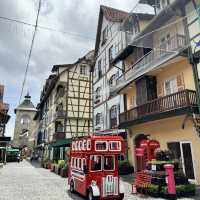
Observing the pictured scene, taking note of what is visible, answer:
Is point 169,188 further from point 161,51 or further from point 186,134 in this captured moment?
point 161,51

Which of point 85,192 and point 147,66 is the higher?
point 147,66

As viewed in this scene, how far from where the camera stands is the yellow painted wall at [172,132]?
11625mm

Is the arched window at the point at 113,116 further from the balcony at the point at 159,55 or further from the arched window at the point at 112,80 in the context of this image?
the balcony at the point at 159,55

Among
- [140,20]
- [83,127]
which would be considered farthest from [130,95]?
[83,127]

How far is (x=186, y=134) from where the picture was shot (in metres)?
12.3

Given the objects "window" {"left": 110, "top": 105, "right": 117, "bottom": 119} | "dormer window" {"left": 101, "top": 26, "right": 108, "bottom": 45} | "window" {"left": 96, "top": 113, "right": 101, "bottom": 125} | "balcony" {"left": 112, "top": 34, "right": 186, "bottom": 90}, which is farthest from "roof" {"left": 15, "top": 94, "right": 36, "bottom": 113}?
"balcony" {"left": 112, "top": 34, "right": 186, "bottom": 90}

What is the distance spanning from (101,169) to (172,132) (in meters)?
6.34

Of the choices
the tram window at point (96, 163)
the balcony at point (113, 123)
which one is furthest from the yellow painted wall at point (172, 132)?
the tram window at point (96, 163)

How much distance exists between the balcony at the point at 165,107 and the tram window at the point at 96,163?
17.5ft

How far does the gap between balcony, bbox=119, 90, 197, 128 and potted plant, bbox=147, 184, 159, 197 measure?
4.17 metres

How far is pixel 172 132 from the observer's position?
44.2 ft

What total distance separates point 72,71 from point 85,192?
2641cm

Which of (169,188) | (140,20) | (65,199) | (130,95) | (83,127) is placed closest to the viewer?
(169,188)

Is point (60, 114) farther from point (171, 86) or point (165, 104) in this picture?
point (165, 104)
